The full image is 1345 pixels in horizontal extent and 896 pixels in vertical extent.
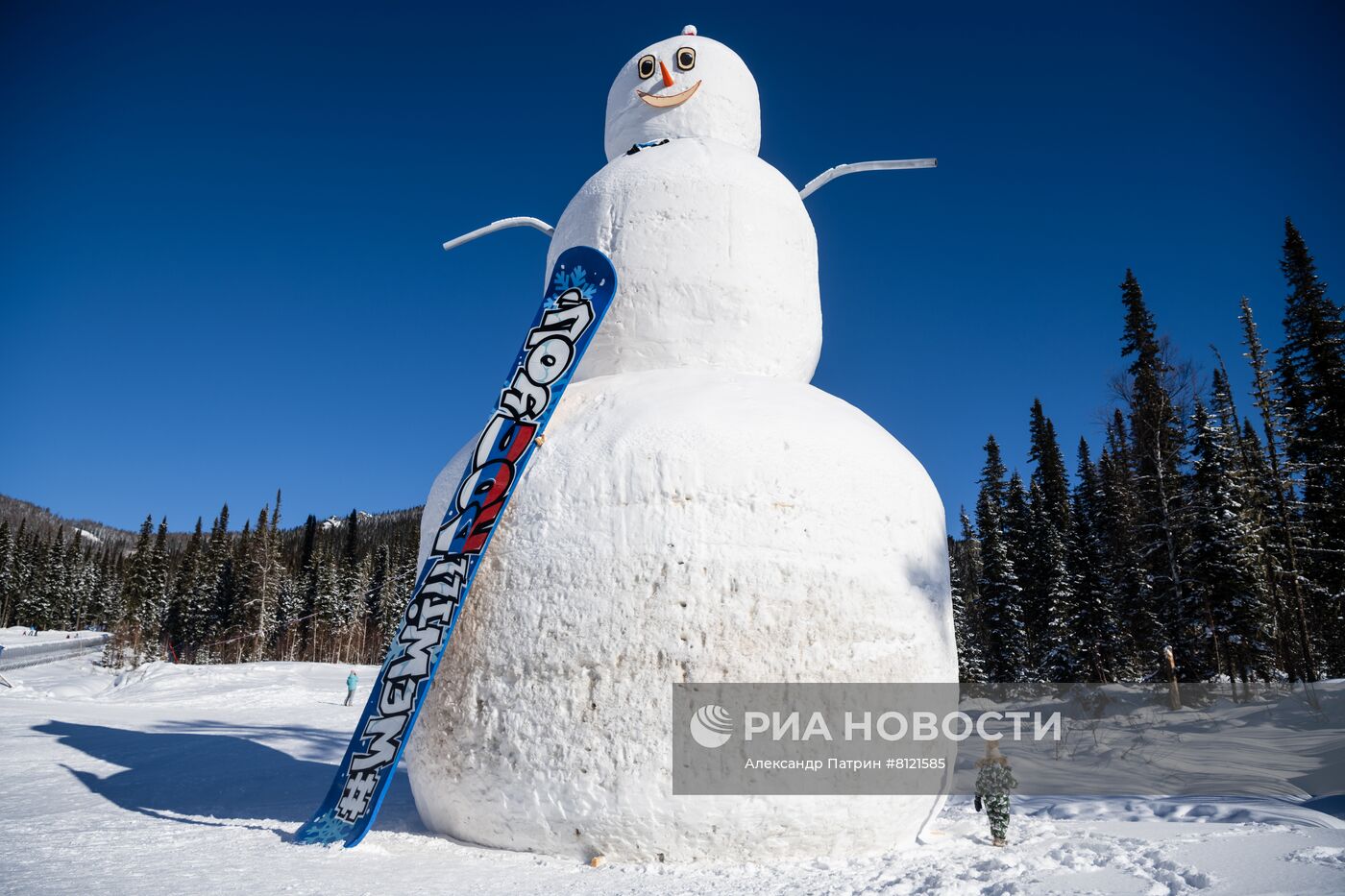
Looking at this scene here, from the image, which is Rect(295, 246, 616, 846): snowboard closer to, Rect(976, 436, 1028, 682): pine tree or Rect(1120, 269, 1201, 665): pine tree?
Rect(1120, 269, 1201, 665): pine tree

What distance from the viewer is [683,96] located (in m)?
9.82

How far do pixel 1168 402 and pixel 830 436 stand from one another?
72.6ft

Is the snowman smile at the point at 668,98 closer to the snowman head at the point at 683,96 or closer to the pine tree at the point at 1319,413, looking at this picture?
the snowman head at the point at 683,96

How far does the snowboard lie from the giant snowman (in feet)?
0.65

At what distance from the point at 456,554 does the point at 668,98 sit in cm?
643

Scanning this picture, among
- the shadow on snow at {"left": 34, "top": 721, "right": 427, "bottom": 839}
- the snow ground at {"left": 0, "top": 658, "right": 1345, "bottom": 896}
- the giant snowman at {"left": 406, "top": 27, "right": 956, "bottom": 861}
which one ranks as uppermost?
the giant snowman at {"left": 406, "top": 27, "right": 956, "bottom": 861}

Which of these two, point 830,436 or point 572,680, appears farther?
point 830,436

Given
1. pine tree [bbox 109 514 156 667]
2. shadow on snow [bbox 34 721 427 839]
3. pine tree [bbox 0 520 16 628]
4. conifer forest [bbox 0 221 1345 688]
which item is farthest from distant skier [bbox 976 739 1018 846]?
pine tree [bbox 0 520 16 628]

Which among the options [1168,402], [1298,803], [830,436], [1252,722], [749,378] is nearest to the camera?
[830,436]

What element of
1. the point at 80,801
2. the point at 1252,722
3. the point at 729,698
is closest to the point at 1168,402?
the point at 1252,722

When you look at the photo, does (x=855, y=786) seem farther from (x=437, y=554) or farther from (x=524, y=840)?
(x=437, y=554)

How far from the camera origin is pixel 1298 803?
356 inches

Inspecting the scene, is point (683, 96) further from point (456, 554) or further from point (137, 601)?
point (137, 601)

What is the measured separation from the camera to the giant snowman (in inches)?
248
